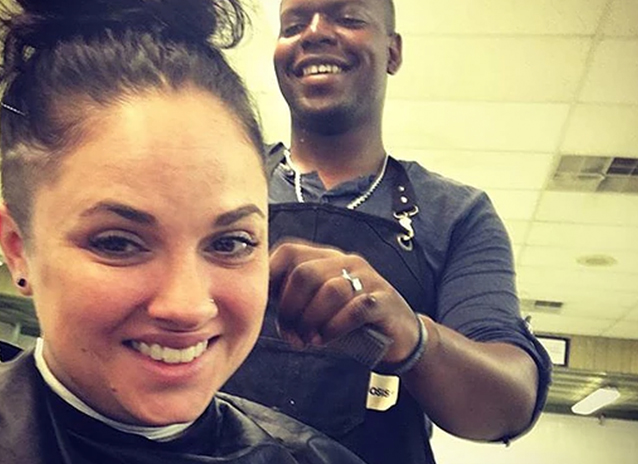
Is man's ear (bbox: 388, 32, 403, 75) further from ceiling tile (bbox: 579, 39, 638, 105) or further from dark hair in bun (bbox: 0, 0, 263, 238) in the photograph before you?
ceiling tile (bbox: 579, 39, 638, 105)

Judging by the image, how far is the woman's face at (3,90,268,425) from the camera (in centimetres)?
53

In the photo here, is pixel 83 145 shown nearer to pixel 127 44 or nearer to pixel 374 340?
pixel 127 44

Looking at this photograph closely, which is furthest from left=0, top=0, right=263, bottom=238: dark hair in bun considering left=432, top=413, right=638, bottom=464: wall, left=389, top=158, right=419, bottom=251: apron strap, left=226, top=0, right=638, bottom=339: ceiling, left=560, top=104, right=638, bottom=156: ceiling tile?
left=432, top=413, right=638, bottom=464: wall

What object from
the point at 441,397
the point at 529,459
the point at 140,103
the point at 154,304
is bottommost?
the point at 529,459

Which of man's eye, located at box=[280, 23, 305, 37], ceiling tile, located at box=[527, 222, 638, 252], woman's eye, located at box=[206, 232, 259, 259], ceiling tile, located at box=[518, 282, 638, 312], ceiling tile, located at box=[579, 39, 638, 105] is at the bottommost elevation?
ceiling tile, located at box=[518, 282, 638, 312]

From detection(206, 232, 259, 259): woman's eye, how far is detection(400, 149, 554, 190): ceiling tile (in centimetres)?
29

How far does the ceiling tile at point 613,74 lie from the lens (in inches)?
71.4

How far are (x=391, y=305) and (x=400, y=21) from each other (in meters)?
0.42

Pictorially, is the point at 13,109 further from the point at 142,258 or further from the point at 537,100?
the point at 537,100

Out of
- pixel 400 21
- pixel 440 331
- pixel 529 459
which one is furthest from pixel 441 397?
pixel 529 459

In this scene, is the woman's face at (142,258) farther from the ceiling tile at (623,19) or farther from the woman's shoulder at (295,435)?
the ceiling tile at (623,19)

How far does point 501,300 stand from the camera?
2.26 ft

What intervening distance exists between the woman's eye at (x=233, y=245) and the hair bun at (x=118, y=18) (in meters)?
0.16

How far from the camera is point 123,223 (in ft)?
1.73
